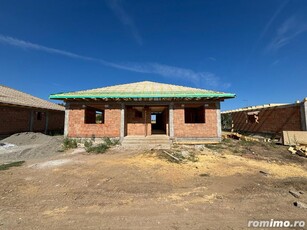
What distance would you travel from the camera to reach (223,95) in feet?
38.6

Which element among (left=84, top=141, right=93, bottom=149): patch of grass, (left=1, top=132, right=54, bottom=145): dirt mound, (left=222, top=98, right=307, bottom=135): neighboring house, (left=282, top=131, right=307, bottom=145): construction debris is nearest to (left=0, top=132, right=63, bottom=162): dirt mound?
(left=1, top=132, right=54, bottom=145): dirt mound

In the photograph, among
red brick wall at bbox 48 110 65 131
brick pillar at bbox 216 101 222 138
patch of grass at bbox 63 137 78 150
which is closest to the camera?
patch of grass at bbox 63 137 78 150

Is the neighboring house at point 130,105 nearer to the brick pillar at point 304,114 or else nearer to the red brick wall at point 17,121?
the red brick wall at point 17,121

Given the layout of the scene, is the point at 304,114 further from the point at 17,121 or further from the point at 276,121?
the point at 17,121

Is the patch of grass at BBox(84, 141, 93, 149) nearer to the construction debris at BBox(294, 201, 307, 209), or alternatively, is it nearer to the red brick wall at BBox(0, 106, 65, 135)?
the red brick wall at BBox(0, 106, 65, 135)

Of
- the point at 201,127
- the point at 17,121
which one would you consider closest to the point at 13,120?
the point at 17,121

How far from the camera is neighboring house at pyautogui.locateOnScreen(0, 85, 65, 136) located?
1346cm

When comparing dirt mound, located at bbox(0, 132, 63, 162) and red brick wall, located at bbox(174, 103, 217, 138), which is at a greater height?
red brick wall, located at bbox(174, 103, 217, 138)

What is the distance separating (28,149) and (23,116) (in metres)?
8.07

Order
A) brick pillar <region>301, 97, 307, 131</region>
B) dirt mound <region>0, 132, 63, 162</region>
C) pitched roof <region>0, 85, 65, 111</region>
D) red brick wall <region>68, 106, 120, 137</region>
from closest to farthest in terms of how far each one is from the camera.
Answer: dirt mound <region>0, 132, 63, 162</region> < red brick wall <region>68, 106, 120, 137</region> < brick pillar <region>301, 97, 307, 131</region> < pitched roof <region>0, 85, 65, 111</region>

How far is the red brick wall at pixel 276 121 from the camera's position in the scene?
45.0 feet

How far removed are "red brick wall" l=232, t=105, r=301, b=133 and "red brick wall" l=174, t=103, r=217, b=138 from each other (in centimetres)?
752

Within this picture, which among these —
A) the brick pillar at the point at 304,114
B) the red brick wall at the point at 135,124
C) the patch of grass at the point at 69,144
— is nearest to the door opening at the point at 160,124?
the red brick wall at the point at 135,124

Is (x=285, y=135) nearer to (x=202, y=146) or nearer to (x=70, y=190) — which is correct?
(x=202, y=146)
